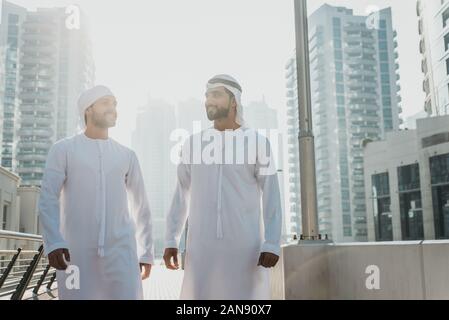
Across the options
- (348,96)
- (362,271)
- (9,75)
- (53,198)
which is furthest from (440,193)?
(9,75)

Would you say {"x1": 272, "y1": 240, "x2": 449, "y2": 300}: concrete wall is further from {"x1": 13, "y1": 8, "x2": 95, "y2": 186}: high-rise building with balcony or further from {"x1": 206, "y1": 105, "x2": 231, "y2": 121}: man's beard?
{"x1": 13, "y1": 8, "x2": 95, "y2": 186}: high-rise building with balcony

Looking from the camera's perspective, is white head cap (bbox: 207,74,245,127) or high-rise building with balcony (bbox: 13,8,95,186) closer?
A: white head cap (bbox: 207,74,245,127)

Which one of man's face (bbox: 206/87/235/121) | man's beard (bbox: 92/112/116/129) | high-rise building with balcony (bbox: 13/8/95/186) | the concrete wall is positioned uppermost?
high-rise building with balcony (bbox: 13/8/95/186)

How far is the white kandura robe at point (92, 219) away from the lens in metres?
3.31

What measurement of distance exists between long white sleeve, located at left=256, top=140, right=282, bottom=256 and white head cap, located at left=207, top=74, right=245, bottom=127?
1.05 feet

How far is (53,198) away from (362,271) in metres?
3.83

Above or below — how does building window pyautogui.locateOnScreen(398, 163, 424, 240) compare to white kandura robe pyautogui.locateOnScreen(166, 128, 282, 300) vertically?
above

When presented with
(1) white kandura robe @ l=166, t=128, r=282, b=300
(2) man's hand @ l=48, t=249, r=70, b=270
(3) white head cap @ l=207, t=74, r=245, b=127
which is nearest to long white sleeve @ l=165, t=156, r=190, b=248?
(1) white kandura robe @ l=166, t=128, r=282, b=300

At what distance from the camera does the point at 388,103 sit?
141125mm

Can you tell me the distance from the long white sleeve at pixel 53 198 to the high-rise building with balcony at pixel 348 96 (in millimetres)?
134791

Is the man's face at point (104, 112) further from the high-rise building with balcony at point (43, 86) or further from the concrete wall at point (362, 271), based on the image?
the high-rise building with balcony at point (43, 86)

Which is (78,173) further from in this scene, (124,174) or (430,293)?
(430,293)

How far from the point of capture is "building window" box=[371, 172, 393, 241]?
6819 centimetres

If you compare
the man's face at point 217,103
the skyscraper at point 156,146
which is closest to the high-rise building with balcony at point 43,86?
the skyscraper at point 156,146
